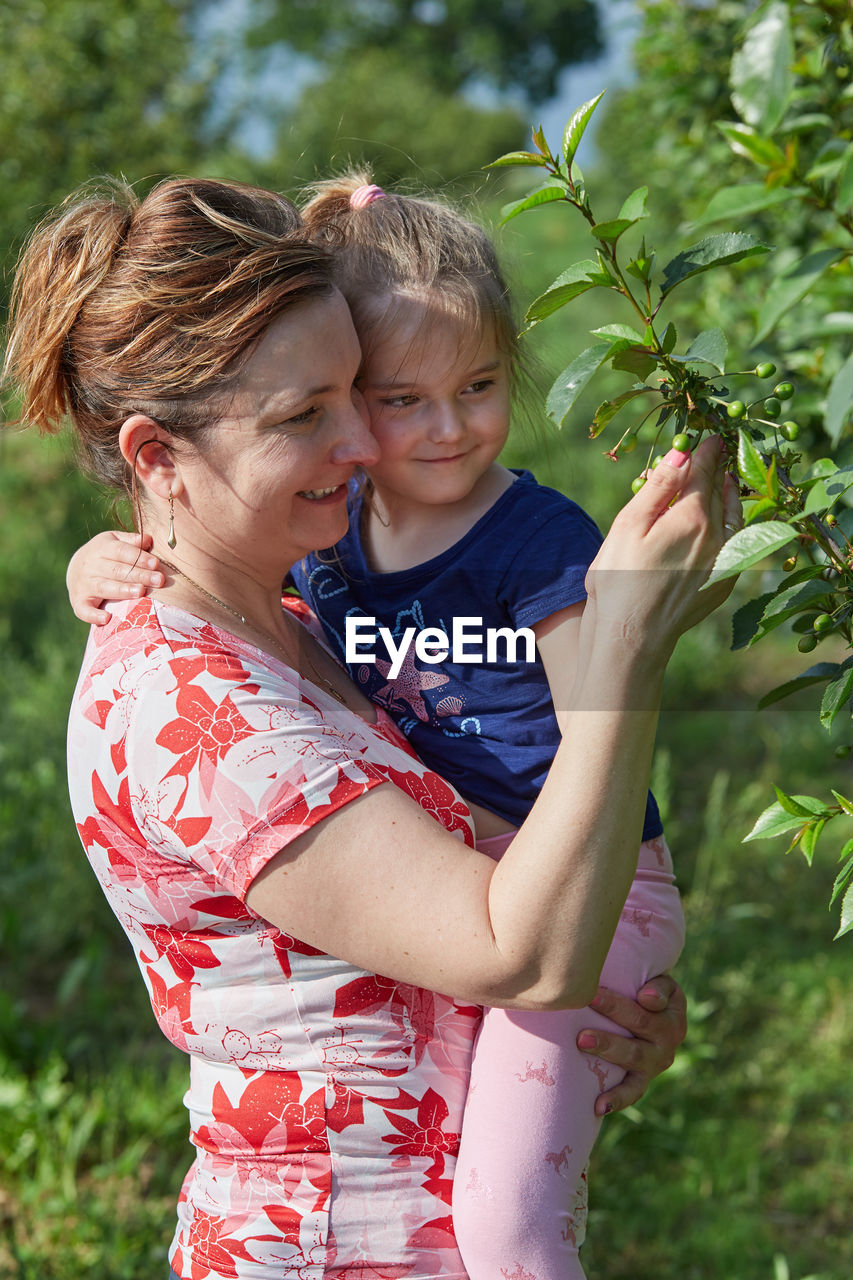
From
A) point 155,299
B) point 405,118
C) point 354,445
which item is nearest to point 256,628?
point 354,445

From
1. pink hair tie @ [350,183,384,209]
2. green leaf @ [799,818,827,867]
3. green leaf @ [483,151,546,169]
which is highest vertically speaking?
pink hair tie @ [350,183,384,209]

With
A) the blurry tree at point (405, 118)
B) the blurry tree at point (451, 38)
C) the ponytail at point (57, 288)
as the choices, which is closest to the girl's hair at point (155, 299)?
the ponytail at point (57, 288)

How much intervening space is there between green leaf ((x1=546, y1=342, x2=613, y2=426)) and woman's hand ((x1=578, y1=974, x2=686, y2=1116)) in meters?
0.79

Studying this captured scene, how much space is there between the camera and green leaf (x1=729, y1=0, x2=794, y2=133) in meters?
0.67

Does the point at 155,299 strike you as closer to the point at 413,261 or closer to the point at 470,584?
the point at 413,261

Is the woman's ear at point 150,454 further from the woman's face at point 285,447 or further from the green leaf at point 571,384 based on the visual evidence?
the green leaf at point 571,384

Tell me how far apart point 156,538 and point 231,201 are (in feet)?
1.38

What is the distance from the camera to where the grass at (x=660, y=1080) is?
8.50ft

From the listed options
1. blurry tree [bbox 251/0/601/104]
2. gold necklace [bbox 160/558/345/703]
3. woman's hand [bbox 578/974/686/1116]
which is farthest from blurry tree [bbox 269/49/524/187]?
woman's hand [bbox 578/974/686/1116]

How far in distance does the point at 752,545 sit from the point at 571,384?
0.83 ft

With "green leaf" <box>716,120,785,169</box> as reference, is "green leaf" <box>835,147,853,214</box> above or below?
below

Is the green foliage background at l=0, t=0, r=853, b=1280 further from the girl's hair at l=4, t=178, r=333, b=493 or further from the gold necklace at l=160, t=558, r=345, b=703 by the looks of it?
the gold necklace at l=160, t=558, r=345, b=703

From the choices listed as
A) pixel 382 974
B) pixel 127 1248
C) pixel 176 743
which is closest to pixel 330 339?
pixel 176 743

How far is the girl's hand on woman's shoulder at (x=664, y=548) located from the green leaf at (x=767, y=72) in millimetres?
488
